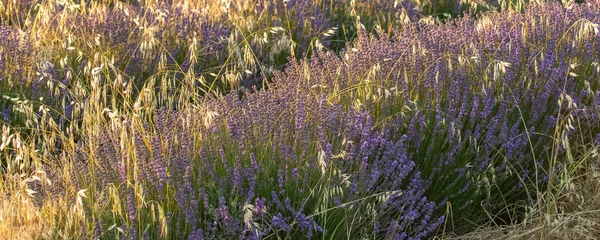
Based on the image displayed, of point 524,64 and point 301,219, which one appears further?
point 524,64

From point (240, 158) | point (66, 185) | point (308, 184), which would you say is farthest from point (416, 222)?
point (66, 185)

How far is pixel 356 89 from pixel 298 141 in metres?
0.56

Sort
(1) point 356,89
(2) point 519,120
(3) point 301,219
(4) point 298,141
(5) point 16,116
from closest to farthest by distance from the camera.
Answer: (3) point 301,219, (4) point 298,141, (2) point 519,120, (1) point 356,89, (5) point 16,116

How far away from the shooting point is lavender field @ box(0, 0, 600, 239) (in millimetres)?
2520

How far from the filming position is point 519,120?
3.10m

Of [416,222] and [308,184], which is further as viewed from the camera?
[416,222]

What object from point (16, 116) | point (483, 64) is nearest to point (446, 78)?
point (483, 64)

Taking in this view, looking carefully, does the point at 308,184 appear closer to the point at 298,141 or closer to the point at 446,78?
the point at 298,141

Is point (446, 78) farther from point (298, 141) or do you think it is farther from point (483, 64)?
point (298, 141)

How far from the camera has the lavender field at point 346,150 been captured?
8.27 ft

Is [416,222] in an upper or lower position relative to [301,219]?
lower

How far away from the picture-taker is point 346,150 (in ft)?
8.99

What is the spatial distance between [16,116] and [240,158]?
1.51 meters

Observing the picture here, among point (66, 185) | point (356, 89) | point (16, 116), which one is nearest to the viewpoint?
point (66, 185)
